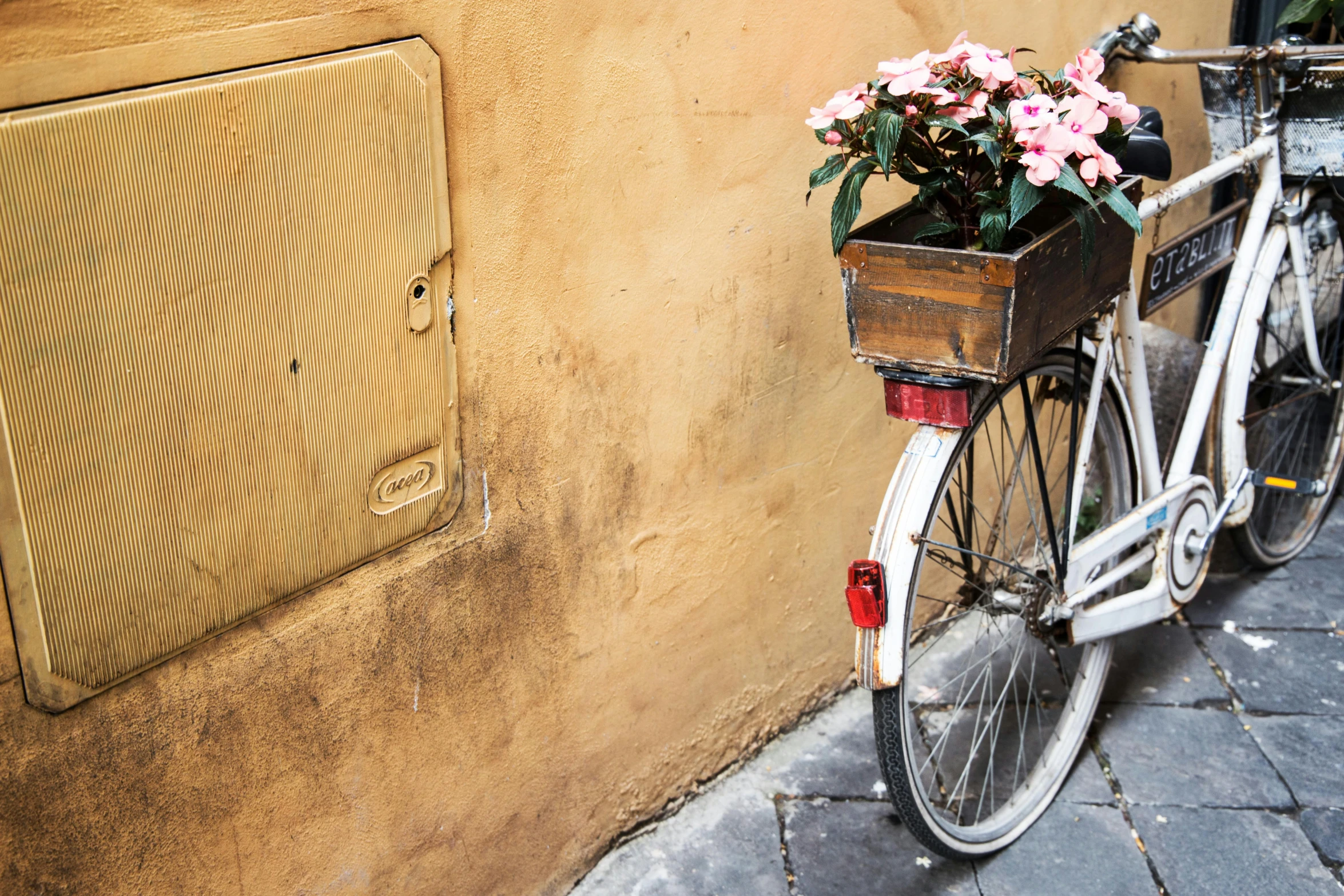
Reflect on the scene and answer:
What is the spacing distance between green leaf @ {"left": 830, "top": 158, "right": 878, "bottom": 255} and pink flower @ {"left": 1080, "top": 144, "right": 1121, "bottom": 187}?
0.86ft

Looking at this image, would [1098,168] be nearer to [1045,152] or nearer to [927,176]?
[1045,152]

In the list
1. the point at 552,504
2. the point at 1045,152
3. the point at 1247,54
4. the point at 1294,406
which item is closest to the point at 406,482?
the point at 552,504

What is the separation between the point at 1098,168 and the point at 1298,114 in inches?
56.8

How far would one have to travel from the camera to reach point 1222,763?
288 centimetres

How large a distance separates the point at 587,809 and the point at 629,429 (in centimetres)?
82

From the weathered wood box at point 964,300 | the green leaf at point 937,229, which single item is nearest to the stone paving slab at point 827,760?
the weathered wood box at point 964,300

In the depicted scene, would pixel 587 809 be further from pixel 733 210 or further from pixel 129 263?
pixel 129 263

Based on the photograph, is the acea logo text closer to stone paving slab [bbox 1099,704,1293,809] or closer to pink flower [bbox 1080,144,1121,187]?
pink flower [bbox 1080,144,1121,187]

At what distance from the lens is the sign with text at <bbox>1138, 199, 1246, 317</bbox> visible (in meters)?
2.76

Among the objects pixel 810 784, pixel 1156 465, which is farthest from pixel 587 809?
pixel 1156 465

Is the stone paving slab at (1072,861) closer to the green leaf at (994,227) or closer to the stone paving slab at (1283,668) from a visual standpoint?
the stone paving slab at (1283,668)

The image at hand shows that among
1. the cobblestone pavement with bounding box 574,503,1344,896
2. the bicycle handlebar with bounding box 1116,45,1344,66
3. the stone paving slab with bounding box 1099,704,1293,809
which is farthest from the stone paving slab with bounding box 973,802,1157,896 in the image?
the bicycle handlebar with bounding box 1116,45,1344,66

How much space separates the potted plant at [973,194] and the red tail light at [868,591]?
36 cm

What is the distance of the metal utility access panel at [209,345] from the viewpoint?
1.41 m
